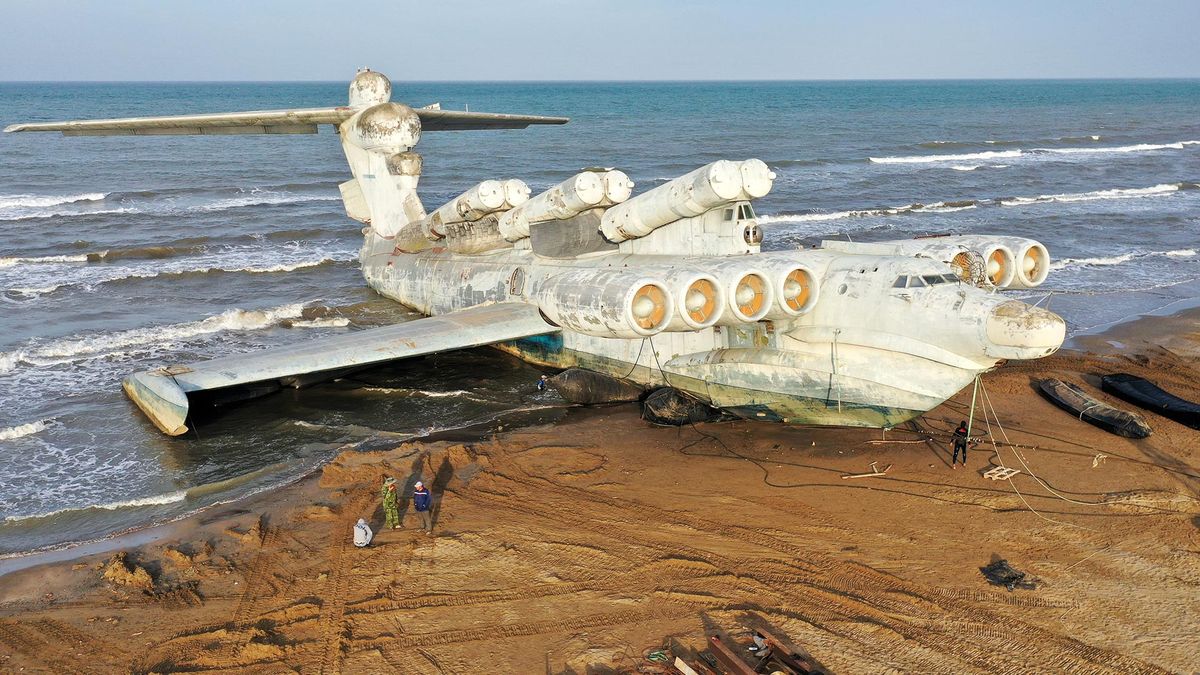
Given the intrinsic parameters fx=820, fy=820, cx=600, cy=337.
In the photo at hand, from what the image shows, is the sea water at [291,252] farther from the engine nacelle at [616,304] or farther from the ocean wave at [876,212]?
the engine nacelle at [616,304]

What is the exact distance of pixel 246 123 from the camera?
18688mm

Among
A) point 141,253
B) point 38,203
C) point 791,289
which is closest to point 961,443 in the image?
point 791,289

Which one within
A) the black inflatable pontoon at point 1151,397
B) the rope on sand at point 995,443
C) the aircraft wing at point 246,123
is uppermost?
the aircraft wing at point 246,123

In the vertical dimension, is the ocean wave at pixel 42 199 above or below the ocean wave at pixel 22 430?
above

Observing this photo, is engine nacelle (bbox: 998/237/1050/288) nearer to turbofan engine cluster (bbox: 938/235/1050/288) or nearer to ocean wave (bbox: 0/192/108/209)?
turbofan engine cluster (bbox: 938/235/1050/288)

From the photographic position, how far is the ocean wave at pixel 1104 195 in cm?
3766

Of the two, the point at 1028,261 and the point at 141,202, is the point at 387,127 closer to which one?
the point at 1028,261

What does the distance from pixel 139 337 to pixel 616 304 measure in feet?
45.9

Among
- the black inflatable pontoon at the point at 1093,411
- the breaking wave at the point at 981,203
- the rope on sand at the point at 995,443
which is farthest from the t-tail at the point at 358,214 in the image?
the breaking wave at the point at 981,203

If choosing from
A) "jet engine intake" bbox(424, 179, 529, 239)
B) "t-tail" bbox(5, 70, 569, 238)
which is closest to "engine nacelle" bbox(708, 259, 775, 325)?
"jet engine intake" bbox(424, 179, 529, 239)

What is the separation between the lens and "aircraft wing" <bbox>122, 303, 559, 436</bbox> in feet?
44.3

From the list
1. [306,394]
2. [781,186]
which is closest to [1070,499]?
[306,394]

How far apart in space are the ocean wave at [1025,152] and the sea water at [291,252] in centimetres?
42

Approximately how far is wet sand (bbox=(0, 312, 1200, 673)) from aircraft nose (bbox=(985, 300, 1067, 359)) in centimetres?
206
